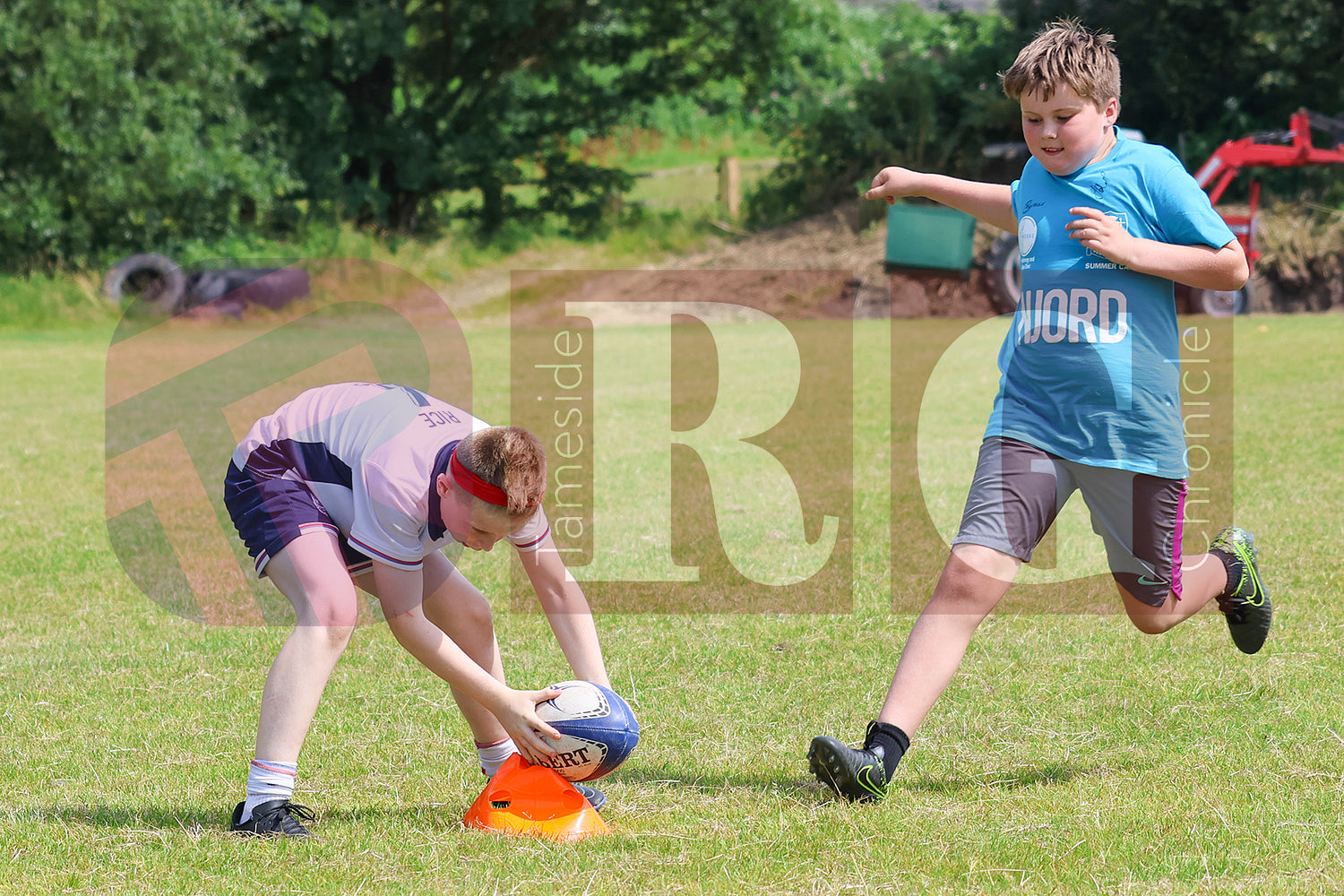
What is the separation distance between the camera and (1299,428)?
9.28 meters

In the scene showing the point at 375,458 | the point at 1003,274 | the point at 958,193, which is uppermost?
the point at 958,193

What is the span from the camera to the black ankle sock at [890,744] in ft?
11.9

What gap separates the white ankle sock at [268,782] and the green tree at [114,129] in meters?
18.8

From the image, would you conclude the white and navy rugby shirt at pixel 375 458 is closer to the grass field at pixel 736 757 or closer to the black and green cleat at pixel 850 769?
the grass field at pixel 736 757

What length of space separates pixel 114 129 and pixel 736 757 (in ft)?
63.1

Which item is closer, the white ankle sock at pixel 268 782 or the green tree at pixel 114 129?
the white ankle sock at pixel 268 782

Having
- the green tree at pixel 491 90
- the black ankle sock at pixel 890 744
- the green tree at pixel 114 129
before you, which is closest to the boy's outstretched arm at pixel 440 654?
the black ankle sock at pixel 890 744

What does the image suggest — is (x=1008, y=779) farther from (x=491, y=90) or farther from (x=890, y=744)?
(x=491, y=90)

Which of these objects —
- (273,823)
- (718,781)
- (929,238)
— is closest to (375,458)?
(273,823)

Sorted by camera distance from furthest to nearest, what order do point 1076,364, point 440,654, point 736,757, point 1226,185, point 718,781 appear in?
point 1226,185 < point 736,757 < point 718,781 < point 1076,364 < point 440,654

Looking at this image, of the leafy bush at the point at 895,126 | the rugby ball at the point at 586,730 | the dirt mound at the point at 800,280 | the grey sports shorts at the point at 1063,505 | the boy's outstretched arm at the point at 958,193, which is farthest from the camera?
the leafy bush at the point at 895,126

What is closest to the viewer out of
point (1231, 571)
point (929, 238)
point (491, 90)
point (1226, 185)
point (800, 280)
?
point (1231, 571)

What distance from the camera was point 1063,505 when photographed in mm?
3930

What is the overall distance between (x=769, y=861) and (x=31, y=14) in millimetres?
20433
